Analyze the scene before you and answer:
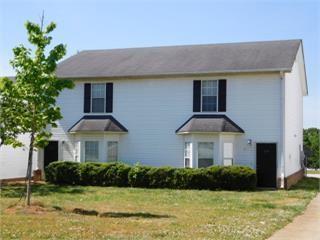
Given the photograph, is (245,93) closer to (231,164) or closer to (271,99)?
(271,99)

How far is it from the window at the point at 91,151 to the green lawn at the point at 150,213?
399 centimetres

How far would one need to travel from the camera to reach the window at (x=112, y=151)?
27219mm

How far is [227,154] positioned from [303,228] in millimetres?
11984

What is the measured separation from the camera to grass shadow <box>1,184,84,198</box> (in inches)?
812

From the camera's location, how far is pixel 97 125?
26906mm

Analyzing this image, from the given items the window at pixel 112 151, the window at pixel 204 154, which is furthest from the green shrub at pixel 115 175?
the window at pixel 204 154

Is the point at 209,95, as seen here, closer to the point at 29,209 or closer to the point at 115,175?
the point at 115,175

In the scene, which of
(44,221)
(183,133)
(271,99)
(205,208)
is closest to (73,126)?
(183,133)

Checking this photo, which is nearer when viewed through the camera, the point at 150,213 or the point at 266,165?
the point at 150,213

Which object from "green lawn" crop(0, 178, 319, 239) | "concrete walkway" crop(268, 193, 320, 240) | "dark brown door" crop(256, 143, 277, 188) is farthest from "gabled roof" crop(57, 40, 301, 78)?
"concrete walkway" crop(268, 193, 320, 240)

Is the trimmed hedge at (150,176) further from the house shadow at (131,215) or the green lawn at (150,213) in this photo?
the house shadow at (131,215)

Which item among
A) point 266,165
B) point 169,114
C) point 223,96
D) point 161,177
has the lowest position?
point 161,177

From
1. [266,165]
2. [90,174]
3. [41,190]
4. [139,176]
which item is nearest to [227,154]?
[266,165]

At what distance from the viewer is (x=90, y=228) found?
12062 mm
